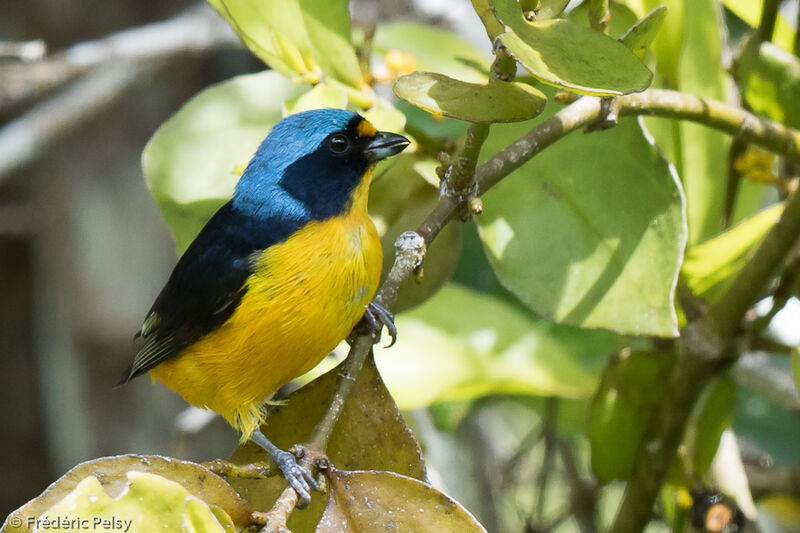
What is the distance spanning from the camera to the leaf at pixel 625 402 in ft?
4.29

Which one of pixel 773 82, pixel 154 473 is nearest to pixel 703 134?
pixel 773 82

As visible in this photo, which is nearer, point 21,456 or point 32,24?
point 32,24

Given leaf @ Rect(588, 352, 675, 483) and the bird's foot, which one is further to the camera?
leaf @ Rect(588, 352, 675, 483)

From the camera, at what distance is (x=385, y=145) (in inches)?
53.1

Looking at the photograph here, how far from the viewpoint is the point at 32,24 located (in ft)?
9.98

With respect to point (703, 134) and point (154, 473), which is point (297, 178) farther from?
point (154, 473)

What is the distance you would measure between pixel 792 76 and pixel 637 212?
1.06 ft

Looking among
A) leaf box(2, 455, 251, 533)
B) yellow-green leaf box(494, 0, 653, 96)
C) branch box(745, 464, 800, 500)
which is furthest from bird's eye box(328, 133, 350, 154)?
branch box(745, 464, 800, 500)

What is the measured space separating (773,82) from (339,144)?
24.6 inches

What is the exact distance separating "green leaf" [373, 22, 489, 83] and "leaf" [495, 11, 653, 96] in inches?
26.5

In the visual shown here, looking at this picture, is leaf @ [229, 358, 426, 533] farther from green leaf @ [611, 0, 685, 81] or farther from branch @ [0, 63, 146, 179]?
branch @ [0, 63, 146, 179]

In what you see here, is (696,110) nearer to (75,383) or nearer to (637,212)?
(637,212)

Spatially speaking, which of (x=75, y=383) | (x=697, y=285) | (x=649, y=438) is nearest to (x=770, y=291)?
(x=697, y=285)

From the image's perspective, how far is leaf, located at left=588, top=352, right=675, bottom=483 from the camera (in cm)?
131
